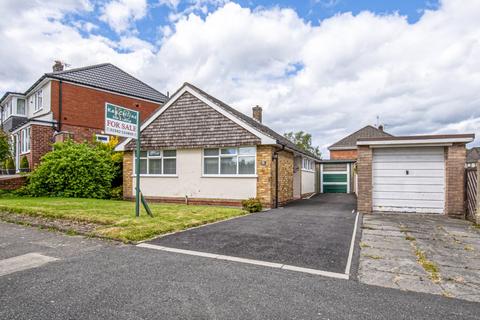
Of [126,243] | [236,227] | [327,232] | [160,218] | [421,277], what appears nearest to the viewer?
[421,277]

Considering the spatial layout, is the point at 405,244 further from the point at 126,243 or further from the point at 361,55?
the point at 361,55

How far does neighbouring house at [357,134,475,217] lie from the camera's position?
1058 cm

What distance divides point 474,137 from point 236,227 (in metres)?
9.12

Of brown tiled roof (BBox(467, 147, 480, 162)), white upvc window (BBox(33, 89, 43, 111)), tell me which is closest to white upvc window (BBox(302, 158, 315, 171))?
white upvc window (BBox(33, 89, 43, 111))

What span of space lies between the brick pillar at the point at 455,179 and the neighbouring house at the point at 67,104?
18.8 m

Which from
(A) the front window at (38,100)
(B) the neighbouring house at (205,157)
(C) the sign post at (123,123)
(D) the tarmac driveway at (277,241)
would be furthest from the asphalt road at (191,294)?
(A) the front window at (38,100)

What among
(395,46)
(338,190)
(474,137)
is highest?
(395,46)

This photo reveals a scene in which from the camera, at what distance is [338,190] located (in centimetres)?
2488

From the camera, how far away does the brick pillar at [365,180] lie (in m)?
11.4

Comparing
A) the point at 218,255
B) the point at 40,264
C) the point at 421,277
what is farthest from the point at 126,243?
the point at 421,277

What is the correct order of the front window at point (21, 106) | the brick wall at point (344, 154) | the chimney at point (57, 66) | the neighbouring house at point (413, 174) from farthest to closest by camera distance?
the brick wall at point (344, 154) → the chimney at point (57, 66) → the front window at point (21, 106) → the neighbouring house at point (413, 174)

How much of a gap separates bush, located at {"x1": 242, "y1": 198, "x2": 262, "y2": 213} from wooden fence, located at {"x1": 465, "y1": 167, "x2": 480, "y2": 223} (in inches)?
282

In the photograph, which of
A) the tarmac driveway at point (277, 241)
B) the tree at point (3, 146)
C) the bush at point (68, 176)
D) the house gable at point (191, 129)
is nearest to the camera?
the tarmac driveway at point (277, 241)

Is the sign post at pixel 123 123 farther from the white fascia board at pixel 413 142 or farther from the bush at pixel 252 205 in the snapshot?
the white fascia board at pixel 413 142
